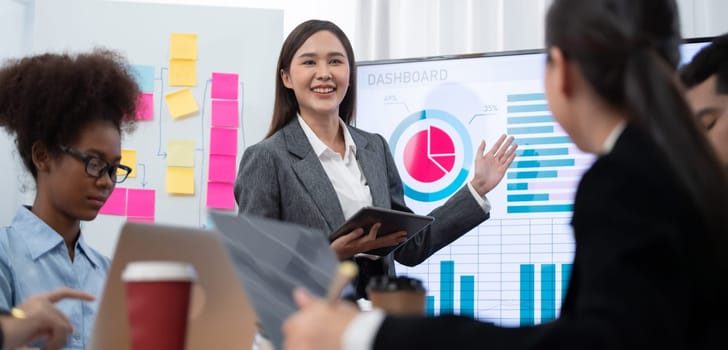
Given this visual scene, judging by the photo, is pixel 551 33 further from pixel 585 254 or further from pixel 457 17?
pixel 457 17

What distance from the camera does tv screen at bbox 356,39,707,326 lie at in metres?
2.97

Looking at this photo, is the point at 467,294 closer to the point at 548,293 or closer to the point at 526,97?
the point at 548,293

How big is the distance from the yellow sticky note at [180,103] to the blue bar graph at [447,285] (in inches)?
43.6

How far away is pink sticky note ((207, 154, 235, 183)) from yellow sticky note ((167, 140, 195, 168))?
0.25ft

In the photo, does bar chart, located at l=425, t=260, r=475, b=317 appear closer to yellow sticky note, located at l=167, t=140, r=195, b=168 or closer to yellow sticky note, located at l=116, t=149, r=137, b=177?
yellow sticky note, located at l=167, t=140, r=195, b=168

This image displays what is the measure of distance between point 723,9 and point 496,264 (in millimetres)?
1310

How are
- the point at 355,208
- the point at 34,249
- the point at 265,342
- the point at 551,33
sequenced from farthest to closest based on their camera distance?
the point at 355,208 < the point at 34,249 < the point at 265,342 < the point at 551,33

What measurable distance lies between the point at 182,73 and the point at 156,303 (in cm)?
247

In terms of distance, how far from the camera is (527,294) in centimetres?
297

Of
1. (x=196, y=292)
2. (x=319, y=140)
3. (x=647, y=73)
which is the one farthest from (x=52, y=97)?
(x=647, y=73)

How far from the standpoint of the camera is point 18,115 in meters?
1.67

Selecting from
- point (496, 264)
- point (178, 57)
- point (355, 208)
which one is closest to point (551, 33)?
point (355, 208)

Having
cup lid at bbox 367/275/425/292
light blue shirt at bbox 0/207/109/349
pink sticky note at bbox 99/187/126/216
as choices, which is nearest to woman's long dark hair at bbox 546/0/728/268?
cup lid at bbox 367/275/425/292

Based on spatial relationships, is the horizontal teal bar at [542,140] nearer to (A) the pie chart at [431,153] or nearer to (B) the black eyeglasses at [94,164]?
(A) the pie chart at [431,153]
